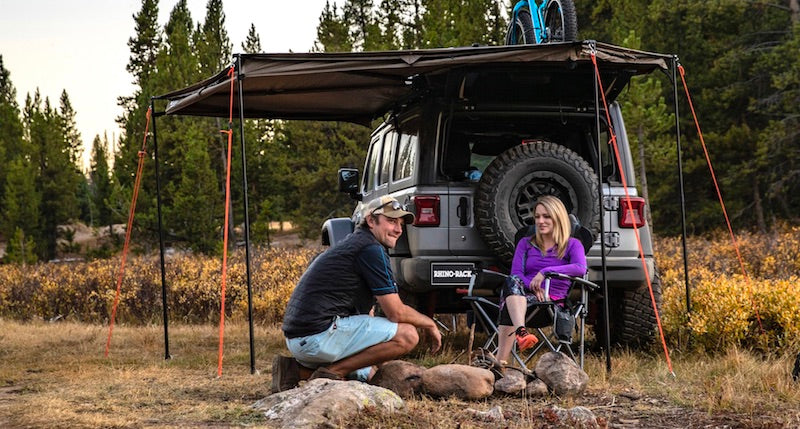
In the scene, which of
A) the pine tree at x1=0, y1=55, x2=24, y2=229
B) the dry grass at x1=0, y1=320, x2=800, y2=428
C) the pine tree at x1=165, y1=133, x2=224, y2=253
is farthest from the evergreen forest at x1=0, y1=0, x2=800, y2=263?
the dry grass at x1=0, y1=320, x2=800, y2=428

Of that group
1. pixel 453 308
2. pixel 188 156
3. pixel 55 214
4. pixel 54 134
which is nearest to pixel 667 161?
pixel 188 156

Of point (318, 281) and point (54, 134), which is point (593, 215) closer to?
point (318, 281)

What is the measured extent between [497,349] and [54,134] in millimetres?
42923

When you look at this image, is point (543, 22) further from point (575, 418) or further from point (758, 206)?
point (758, 206)

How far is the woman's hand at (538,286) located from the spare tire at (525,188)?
0.44m

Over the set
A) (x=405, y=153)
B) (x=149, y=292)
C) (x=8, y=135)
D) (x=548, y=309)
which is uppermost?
(x=8, y=135)

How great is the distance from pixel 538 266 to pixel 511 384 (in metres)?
1.17

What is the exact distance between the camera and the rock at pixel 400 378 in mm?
5223

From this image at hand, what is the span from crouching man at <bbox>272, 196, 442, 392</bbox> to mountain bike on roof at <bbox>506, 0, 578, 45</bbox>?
12.8ft

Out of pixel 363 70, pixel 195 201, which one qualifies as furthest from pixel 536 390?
pixel 195 201

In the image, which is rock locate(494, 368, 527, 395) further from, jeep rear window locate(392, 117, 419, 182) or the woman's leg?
jeep rear window locate(392, 117, 419, 182)

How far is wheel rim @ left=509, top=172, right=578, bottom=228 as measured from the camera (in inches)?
252

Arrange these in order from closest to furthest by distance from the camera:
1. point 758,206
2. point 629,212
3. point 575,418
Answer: point 575,418, point 629,212, point 758,206

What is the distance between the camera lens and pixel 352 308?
5.37m
